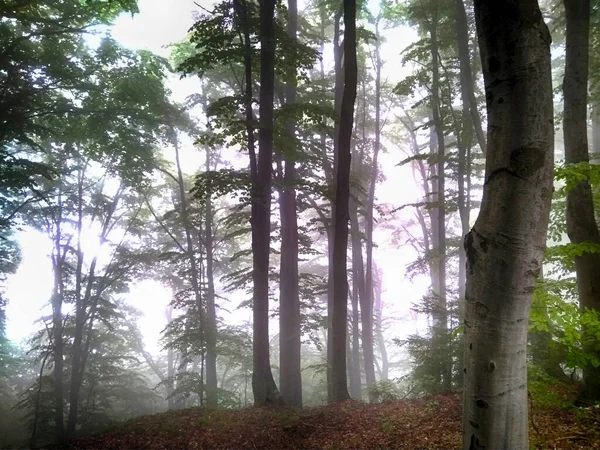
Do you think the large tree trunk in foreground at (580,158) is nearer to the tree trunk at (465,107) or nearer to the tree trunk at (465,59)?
the tree trunk at (465,107)

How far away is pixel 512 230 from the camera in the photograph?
175cm

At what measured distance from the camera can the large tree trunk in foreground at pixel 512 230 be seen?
1731 mm

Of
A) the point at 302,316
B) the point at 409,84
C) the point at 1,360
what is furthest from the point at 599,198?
the point at 1,360

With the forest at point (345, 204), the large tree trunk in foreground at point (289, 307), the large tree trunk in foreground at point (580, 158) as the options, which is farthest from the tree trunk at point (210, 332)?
the large tree trunk in foreground at point (580, 158)

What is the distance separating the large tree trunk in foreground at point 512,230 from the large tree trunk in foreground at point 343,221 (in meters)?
5.61

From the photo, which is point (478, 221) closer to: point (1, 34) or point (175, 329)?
point (1, 34)

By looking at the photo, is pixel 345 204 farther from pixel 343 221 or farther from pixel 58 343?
pixel 58 343

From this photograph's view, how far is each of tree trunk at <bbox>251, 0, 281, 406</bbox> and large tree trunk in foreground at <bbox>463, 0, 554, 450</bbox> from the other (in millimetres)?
5615

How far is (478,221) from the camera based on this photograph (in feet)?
6.13

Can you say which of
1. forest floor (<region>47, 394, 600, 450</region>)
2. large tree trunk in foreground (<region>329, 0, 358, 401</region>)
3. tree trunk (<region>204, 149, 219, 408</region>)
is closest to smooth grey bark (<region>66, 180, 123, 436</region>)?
tree trunk (<region>204, 149, 219, 408</region>)

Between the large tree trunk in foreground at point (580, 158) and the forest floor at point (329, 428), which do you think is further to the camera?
the large tree trunk in foreground at point (580, 158)

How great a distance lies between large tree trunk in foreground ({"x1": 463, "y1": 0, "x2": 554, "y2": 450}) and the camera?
68.2 inches

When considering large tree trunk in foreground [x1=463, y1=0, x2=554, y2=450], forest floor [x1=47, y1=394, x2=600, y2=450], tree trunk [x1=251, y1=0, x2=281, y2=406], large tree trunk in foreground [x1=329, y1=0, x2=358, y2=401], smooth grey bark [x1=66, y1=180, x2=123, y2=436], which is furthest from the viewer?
smooth grey bark [x1=66, y1=180, x2=123, y2=436]

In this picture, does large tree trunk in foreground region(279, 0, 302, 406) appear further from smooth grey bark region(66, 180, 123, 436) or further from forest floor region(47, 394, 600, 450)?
smooth grey bark region(66, 180, 123, 436)
